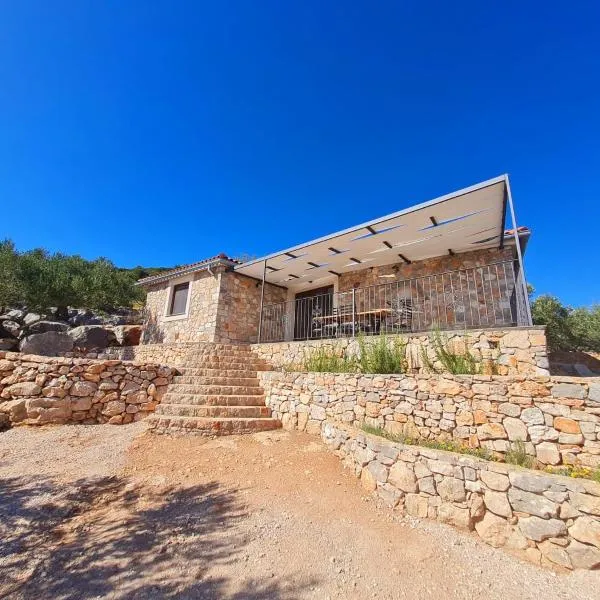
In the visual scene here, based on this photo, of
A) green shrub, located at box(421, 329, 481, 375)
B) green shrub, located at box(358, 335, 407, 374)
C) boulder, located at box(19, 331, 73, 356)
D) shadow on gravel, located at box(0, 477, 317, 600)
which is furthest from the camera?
boulder, located at box(19, 331, 73, 356)

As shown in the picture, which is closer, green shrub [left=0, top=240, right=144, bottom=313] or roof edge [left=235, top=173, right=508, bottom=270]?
roof edge [left=235, top=173, right=508, bottom=270]

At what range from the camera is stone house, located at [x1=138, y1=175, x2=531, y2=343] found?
6.34m

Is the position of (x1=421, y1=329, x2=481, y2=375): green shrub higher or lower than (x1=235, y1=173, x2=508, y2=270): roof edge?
lower

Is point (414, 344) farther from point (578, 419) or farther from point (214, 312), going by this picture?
point (214, 312)

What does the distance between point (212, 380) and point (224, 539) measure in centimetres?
410

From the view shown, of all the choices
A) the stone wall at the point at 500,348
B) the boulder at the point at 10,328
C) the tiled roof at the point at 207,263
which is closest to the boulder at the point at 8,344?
the boulder at the point at 10,328

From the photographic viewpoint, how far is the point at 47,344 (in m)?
9.80

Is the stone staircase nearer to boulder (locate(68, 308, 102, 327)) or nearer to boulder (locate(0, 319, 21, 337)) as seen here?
boulder (locate(0, 319, 21, 337))

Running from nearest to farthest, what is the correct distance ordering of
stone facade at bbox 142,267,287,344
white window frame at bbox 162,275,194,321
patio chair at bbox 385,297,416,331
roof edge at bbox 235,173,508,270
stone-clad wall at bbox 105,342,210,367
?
roof edge at bbox 235,173,508,270 → patio chair at bbox 385,297,416,331 → stone-clad wall at bbox 105,342,210,367 → stone facade at bbox 142,267,287,344 → white window frame at bbox 162,275,194,321

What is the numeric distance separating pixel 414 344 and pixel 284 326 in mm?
6242

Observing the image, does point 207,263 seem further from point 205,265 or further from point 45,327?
point 45,327

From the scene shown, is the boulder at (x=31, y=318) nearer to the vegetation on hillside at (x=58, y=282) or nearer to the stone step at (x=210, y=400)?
the vegetation on hillside at (x=58, y=282)

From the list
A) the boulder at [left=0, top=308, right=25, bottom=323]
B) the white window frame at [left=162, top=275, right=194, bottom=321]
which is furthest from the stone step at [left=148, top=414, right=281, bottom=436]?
the boulder at [left=0, top=308, right=25, bottom=323]

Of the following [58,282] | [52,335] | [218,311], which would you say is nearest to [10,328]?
[58,282]
